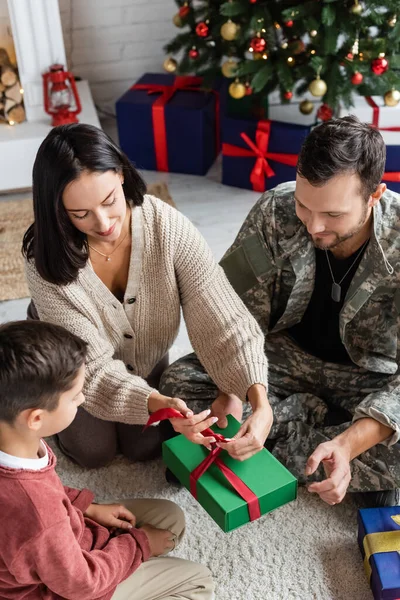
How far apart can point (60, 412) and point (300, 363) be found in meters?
0.84

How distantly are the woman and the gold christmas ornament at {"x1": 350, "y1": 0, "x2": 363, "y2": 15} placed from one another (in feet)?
4.06

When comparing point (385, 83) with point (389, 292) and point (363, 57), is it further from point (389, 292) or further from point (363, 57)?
point (389, 292)

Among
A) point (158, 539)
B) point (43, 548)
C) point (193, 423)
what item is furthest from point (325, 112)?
point (43, 548)

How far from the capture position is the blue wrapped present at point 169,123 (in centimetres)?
313

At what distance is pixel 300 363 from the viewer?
187cm

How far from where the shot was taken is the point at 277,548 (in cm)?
170

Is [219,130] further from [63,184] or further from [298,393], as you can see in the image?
[63,184]

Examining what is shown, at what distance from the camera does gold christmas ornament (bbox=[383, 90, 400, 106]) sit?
2.68 meters

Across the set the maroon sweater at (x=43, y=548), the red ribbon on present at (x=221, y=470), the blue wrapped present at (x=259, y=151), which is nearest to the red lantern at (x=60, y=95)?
the blue wrapped present at (x=259, y=151)

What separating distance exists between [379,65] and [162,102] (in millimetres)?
1000

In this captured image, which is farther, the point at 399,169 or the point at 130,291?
the point at 399,169

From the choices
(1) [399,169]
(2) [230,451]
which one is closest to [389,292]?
(2) [230,451]

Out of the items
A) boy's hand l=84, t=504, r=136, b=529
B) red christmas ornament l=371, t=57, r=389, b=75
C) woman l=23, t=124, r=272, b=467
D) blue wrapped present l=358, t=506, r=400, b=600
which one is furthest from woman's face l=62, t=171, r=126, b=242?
red christmas ornament l=371, t=57, r=389, b=75

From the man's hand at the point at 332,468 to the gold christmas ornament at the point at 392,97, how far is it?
1611 millimetres
